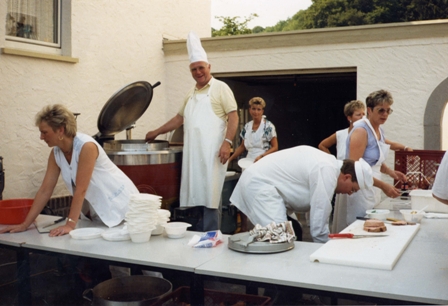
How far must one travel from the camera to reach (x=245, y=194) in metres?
3.67

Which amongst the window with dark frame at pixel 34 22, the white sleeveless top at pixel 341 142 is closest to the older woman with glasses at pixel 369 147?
the white sleeveless top at pixel 341 142

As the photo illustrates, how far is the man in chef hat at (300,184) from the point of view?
3279mm

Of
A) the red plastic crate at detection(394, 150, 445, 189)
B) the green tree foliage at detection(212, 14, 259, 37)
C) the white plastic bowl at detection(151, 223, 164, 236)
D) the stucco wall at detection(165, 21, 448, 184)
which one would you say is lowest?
the white plastic bowl at detection(151, 223, 164, 236)

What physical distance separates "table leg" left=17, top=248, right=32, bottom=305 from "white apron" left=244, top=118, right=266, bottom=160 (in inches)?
161

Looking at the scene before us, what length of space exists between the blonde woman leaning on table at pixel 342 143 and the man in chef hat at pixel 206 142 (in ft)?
3.81

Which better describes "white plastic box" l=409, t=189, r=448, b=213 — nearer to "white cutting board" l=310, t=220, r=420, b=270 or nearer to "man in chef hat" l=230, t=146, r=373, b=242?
"man in chef hat" l=230, t=146, r=373, b=242

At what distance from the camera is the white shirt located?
327 centimetres

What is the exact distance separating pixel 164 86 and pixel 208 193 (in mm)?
3646

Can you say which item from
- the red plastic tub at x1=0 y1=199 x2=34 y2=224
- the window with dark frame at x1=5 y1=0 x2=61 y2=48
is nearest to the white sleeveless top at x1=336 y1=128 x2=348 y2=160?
the window with dark frame at x1=5 y1=0 x2=61 y2=48

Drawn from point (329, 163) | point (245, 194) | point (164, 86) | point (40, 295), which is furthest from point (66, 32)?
point (329, 163)

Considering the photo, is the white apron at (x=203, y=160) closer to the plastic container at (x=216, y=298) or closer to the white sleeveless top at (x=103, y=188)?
the white sleeveless top at (x=103, y=188)

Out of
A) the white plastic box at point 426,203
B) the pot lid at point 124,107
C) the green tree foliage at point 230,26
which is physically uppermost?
the green tree foliage at point 230,26

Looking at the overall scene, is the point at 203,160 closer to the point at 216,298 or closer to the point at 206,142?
the point at 206,142

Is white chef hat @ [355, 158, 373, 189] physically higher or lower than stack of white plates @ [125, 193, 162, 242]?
higher
